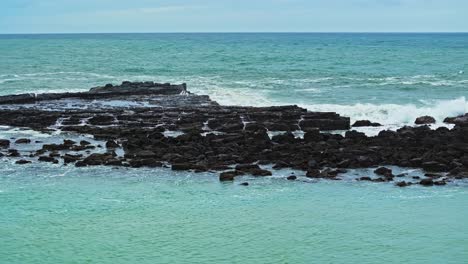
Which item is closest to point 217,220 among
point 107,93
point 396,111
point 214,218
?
point 214,218

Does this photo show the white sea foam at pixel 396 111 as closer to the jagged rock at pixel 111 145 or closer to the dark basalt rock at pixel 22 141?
the jagged rock at pixel 111 145

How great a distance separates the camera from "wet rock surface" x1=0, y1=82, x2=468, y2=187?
2716cm

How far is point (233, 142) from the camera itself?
30656mm

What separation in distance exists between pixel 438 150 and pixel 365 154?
9.93 ft

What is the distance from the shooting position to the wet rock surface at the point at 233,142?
27156mm

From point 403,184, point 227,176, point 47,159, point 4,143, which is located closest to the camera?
point 403,184

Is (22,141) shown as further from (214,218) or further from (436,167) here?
(436,167)

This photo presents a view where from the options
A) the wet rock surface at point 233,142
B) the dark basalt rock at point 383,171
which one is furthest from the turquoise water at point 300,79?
the dark basalt rock at point 383,171

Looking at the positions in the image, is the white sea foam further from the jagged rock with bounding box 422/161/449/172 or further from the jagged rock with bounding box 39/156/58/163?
the jagged rock with bounding box 39/156/58/163

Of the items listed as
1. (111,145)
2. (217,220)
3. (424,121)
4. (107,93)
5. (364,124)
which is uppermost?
(107,93)

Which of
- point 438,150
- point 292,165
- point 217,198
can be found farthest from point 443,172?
point 217,198

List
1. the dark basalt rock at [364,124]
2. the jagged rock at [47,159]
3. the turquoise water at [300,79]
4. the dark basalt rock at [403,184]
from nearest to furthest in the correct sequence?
the dark basalt rock at [403,184], the jagged rock at [47,159], the dark basalt rock at [364,124], the turquoise water at [300,79]

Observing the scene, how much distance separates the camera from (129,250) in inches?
725

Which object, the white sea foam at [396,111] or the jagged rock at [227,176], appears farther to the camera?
the white sea foam at [396,111]
